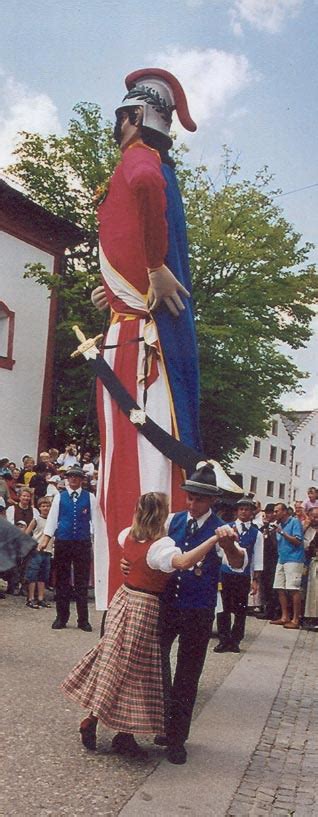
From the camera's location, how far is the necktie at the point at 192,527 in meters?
5.64

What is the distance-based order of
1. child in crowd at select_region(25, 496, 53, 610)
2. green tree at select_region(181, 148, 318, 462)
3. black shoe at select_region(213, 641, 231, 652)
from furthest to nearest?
green tree at select_region(181, 148, 318, 462), child in crowd at select_region(25, 496, 53, 610), black shoe at select_region(213, 641, 231, 652)

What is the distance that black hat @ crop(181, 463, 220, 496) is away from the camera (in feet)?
18.3

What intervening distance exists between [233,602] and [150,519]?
226 inches

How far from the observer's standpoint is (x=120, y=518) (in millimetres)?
6465

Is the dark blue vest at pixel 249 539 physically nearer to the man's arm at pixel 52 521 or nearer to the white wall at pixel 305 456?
the man's arm at pixel 52 521

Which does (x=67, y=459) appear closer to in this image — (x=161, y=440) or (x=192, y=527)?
(x=161, y=440)

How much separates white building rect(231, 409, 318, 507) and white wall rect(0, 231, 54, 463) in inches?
1386

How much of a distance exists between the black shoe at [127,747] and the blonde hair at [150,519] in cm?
108

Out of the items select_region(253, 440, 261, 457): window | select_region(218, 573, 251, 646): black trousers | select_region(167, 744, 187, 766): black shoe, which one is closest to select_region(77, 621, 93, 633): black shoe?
select_region(218, 573, 251, 646): black trousers

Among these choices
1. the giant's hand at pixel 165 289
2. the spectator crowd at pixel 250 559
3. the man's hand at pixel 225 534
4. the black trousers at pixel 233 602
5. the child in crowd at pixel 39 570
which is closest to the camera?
the man's hand at pixel 225 534

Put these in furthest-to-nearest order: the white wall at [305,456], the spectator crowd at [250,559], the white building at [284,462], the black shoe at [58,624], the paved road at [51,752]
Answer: the white wall at [305,456] < the white building at [284,462] < the spectator crowd at [250,559] < the black shoe at [58,624] < the paved road at [51,752]

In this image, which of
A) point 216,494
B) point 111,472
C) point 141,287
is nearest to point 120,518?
point 111,472

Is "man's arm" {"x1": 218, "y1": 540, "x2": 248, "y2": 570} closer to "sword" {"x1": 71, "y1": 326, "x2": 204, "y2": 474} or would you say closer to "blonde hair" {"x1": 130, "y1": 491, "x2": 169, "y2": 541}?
Answer: "blonde hair" {"x1": 130, "y1": 491, "x2": 169, "y2": 541}

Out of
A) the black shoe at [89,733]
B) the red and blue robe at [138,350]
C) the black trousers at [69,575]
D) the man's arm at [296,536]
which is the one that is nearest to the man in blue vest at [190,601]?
the black shoe at [89,733]
